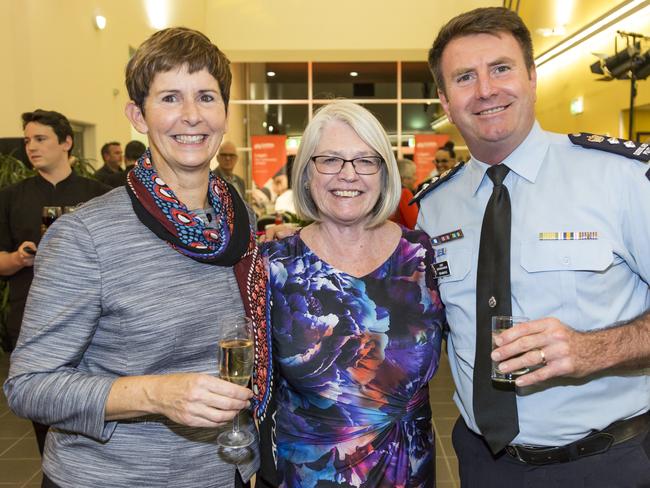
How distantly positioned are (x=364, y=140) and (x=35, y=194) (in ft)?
8.49

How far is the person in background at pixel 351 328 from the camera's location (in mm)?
1933

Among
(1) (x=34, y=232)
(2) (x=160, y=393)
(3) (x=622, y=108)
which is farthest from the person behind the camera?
(3) (x=622, y=108)

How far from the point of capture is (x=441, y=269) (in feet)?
6.68

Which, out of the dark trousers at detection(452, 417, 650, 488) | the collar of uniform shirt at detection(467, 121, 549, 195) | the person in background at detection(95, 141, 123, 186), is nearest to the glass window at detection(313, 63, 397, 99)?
the person in background at detection(95, 141, 123, 186)

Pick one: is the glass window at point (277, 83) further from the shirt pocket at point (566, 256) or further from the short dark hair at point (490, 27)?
the shirt pocket at point (566, 256)

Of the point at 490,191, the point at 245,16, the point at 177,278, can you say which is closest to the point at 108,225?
the point at 177,278

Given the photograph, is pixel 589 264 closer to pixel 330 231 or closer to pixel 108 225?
pixel 330 231

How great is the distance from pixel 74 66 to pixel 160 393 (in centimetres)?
814

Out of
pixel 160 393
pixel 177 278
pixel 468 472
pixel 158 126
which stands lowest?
pixel 468 472

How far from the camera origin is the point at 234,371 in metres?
1.51

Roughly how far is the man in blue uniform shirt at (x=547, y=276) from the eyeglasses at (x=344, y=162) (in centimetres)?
28

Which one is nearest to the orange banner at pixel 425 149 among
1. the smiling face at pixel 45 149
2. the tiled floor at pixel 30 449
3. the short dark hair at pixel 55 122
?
the tiled floor at pixel 30 449

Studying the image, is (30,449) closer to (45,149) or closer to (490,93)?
(45,149)

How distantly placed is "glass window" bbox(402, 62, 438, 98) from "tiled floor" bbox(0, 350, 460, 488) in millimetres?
12849
